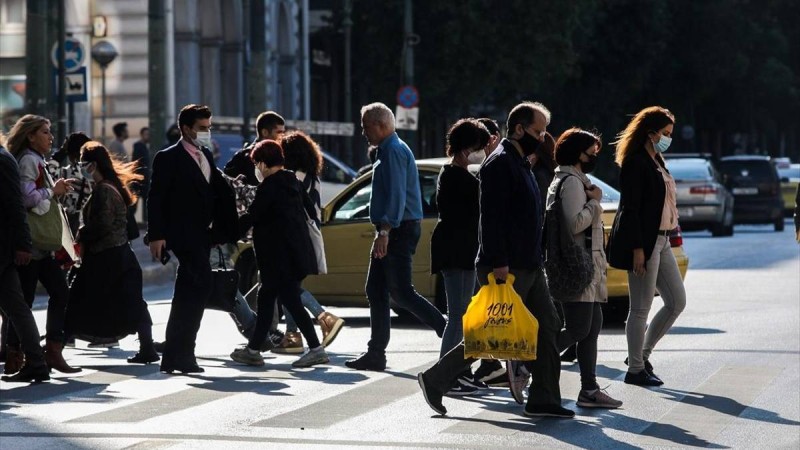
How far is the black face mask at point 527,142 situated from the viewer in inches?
416

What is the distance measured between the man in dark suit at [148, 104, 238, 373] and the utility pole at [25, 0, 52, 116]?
1265 cm

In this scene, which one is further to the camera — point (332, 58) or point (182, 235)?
point (332, 58)

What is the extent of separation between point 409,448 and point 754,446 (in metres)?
1.72

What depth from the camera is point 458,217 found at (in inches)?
459

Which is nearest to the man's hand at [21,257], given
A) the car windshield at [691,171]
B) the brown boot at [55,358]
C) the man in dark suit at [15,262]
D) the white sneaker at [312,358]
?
the man in dark suit at [15,262]

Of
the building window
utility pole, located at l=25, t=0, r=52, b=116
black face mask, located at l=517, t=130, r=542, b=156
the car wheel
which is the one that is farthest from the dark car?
black face mask, located at l=517, t=130, r=542, b=156

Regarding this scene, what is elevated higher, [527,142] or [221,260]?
[527,142]

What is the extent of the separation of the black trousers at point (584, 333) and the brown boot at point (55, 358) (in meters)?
3.71

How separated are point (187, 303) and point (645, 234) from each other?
318 centimetres

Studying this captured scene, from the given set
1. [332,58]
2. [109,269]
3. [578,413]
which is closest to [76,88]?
[109,269]

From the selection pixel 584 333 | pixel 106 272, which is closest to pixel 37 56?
pixel 106 272

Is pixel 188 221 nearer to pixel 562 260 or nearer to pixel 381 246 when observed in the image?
pixel 381 246

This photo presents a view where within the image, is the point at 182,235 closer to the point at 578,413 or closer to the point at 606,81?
the point at 578,413

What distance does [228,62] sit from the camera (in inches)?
1810
